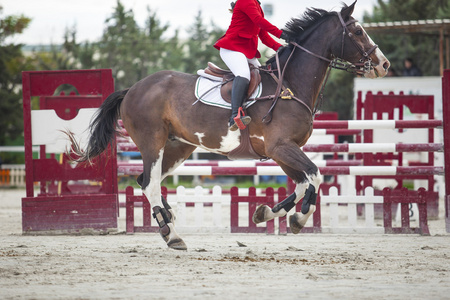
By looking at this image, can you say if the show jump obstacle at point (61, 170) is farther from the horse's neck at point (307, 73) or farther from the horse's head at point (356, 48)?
the horse's head at point (356, 48)

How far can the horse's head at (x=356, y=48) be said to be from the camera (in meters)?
6.13

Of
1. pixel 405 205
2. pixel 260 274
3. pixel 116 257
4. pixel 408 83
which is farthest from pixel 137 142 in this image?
pixel 408 83

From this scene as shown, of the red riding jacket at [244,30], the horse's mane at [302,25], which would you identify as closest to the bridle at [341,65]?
the horse's mane at [302,25]

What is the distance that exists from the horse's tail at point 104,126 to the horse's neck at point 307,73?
6.66 ft

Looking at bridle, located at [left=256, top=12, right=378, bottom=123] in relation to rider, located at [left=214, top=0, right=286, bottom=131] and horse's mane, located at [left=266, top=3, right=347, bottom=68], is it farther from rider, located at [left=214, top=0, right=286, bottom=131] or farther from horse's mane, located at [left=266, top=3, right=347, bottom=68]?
rider, located at [left=214, top=0, right=286, bottom=131]

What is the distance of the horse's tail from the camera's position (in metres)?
7.18

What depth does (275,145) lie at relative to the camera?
19.7 feet

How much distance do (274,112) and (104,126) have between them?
2161 millimetres

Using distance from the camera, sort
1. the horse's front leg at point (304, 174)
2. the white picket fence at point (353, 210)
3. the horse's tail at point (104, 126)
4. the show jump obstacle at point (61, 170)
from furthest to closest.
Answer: the show jump obstacle at point (61, 170), the white picket fence at point (353, 210), the horse's tail at point (104, 126), the horse's front leg at point (304, 174)

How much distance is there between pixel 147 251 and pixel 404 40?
76.3 feet

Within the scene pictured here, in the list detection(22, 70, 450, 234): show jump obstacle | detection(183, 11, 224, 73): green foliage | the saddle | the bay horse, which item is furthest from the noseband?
detection(183, 11, 224, 73): green foliage

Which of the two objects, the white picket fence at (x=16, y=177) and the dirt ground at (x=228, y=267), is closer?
the dirt ground at (x=228, y=267)

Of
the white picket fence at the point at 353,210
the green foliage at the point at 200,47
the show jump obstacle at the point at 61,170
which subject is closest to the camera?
the white picket fence at the point at 353,210

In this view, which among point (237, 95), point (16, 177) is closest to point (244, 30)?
point (237, 95)
